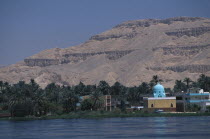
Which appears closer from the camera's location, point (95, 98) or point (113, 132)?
point (113, 132)

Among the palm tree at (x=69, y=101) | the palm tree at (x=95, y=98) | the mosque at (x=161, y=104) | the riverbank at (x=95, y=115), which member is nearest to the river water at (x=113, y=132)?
the riverbank at (x=95, y=115)

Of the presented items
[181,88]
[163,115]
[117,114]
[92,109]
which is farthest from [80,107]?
[181,88]

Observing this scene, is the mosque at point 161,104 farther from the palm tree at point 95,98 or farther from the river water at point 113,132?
the river water at point 113,132

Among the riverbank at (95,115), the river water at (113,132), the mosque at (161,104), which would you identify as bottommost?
the river water at (113,132)

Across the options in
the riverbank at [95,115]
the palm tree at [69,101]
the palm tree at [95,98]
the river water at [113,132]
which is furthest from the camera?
the palm tree at [95,98]

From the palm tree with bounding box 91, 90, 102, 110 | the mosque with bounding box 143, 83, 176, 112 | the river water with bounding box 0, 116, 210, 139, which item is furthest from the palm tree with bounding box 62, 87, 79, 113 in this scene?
the river water with bounding box 0, 116, 210, 139

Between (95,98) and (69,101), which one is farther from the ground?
(95,98)

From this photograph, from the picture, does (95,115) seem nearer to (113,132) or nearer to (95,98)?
(95,98)

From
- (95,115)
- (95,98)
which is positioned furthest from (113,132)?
(95,98)

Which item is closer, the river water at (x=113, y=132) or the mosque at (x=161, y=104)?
the river water at (x=113, y=132)

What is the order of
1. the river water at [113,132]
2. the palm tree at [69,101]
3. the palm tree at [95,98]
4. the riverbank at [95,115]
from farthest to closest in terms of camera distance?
the palm tree at [95,98], the palm tree at [69,101], the riverbank at [95,115], the river water at [113,132]

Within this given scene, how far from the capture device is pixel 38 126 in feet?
345

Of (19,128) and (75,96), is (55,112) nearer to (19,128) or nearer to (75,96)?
(75,96)

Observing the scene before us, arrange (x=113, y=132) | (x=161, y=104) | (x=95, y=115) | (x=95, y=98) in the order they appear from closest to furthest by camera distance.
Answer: (x=113, y=132)
(x=95, y=115)
(x=161, y=104)
(x=95, y=98)
